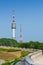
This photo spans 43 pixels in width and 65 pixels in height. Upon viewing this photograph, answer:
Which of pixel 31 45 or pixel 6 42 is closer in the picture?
pixel 31 45

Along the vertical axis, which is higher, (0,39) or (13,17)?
(13,17)

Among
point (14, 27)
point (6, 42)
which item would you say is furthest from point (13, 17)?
point (14, 27)

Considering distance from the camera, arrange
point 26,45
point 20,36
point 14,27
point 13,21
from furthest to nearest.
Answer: point 14,27
point 13,21
point 20,36
point 26,45

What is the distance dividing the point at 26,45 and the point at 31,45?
6.85 ft

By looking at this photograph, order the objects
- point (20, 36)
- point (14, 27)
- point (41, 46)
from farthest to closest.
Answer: point (14, 27), point (20, 36), point (41, 46)

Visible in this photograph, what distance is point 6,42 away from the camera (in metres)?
105

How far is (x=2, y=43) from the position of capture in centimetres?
10462

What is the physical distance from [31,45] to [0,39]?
106 feet

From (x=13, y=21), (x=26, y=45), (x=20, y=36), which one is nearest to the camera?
(x=26, y=45)

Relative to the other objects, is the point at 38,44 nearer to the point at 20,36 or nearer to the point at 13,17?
the point at 20,36

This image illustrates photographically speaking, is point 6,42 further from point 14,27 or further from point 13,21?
point 14,27

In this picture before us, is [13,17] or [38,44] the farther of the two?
[13,17]

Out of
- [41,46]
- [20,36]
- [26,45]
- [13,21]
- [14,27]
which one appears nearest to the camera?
[41,46]

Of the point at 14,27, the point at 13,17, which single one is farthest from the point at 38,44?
the point at 14,27
